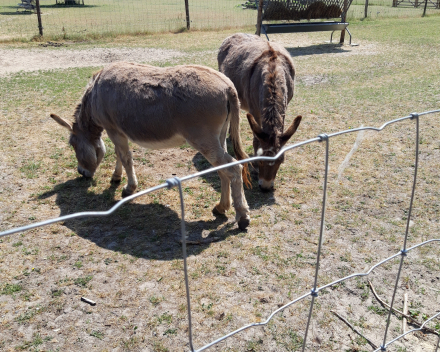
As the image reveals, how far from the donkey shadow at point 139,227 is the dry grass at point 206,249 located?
2 cm

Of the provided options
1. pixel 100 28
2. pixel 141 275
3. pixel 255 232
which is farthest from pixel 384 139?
pixel 100 28

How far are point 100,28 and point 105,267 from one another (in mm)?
20232

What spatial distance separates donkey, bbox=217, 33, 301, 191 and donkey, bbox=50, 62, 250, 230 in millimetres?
408

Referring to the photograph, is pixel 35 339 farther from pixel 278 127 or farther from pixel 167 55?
pixel 167 55

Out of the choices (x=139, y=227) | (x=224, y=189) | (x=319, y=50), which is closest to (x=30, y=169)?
(x=139, y=227)

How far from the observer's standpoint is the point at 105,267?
4000mm

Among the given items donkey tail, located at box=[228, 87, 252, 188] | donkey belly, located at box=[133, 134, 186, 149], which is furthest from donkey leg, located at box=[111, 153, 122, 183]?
donkey tail, located at box=[228, 87, 252, 188]


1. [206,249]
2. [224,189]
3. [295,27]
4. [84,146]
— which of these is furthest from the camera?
[295,27]

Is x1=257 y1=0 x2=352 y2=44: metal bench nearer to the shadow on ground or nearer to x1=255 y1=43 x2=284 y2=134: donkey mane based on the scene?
the shadow on ground

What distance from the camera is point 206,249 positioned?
429 cm

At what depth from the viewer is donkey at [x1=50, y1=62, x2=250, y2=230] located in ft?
14.3

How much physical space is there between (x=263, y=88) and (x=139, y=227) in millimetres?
2585

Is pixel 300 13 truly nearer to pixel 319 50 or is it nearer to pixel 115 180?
pixel 319 50

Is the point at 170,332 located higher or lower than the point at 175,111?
lower
